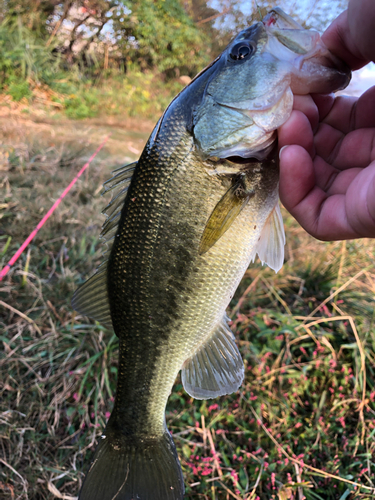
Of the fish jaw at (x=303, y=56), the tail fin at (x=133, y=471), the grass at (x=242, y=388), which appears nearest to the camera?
the fish jaw at (x=303, y=56)

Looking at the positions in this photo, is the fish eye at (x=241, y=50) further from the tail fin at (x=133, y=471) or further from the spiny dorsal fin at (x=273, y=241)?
the tail fin at (x=133, y=471)

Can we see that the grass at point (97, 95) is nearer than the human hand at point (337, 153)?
No

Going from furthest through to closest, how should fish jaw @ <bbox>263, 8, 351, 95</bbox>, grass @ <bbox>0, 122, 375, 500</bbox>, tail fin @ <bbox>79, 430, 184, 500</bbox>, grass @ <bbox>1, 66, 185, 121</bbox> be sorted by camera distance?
1. grass @ <bbox>1, 66, 185, 121</bbox>
2. grass @ <bbox>0, 122, 375, 500</bbox>
3. tail fin @ <bbox>79, 430, 184, 500</bbox>
4. fish jaw @ <bbox>263, 8, 351, 95</bbox>

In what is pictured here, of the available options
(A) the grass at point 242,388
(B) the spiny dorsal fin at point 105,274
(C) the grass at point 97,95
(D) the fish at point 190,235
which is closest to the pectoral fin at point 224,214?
(D) the fish at point 190,235

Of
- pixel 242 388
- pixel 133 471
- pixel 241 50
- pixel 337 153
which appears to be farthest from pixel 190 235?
pixel 242 388

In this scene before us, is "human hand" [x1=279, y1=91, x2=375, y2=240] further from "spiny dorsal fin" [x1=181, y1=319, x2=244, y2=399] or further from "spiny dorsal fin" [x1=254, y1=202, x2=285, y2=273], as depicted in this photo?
"spiny dorsal fin" [x1=181, y1=319, x2=244, y2=399]

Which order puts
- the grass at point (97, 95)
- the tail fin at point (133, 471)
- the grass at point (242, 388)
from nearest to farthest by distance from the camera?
the tail fin at point (133, 471)
the grass at point (242, 388)
the grass at point (97, 95)

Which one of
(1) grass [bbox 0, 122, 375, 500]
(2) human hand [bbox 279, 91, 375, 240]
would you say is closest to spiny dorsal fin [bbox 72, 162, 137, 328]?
(2) human hand [bbox 279, 91, 375, 240]
